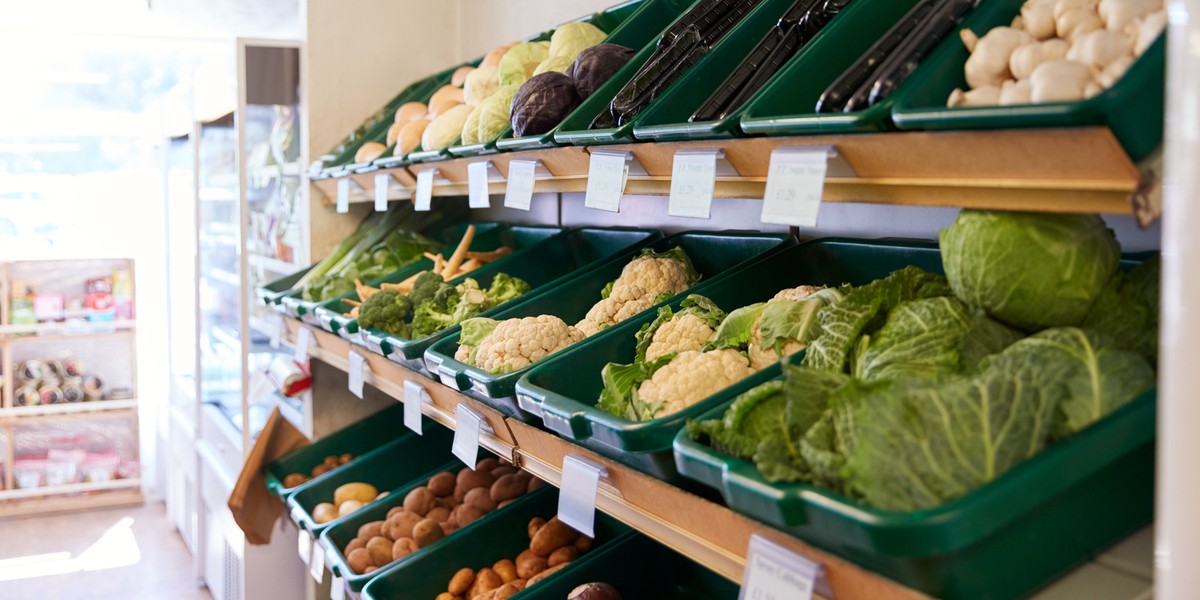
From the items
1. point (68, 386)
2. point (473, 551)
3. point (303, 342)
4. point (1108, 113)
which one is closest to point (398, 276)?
point (303, 342)

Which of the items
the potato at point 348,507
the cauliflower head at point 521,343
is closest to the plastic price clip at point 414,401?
the cauliflower head at point 521,343

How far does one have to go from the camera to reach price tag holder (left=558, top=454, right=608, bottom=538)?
4.85ft

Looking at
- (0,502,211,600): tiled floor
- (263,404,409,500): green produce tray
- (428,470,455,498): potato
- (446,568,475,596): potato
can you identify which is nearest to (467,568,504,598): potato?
(446,568,475,596): potato

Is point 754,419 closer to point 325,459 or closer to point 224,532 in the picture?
point 325,459

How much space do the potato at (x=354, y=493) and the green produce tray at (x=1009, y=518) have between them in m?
2.07

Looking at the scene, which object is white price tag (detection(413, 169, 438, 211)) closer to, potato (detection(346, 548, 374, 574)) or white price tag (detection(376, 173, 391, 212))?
white price tag (detection(376, 173, 391, 212))

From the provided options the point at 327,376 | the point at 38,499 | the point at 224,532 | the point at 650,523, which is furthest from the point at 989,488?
the point at 38,499

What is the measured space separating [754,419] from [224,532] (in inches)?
142

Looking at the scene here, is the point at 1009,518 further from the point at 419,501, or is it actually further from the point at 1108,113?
the point at 419,501

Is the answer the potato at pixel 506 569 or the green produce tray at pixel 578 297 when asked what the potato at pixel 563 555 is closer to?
the potato at pixel 506 569

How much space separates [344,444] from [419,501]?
82 centimetres

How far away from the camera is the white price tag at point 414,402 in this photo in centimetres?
222

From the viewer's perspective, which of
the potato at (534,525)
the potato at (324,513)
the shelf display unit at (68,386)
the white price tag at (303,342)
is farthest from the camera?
the shelf display unit at (68,386)

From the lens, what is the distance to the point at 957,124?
97 cm
